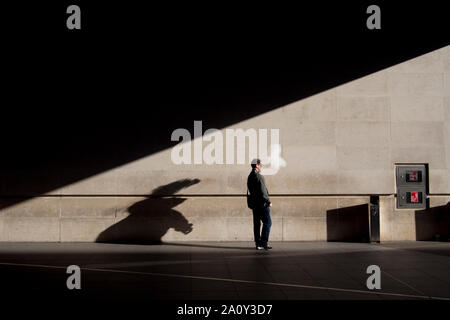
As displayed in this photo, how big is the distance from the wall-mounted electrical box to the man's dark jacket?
3785mm

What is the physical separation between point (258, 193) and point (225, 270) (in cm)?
280

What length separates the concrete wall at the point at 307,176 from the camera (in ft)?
37.6

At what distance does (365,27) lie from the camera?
1173 centimetres

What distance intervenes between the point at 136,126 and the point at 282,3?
4870mm

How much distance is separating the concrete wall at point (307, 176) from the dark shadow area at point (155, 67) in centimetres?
36

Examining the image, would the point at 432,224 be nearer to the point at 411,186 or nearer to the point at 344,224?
the point at 411,186

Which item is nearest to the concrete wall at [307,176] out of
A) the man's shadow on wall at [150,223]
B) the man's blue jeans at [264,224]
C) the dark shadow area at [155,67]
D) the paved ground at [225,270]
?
the man's shadow on wall at [150,223]

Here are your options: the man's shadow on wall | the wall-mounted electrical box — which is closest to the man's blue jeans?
the man's shadow on wall

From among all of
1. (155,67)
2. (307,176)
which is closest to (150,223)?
(155,67)

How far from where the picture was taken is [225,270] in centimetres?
779

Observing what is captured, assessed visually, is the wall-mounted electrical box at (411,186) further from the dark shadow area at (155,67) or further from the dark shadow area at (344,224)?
the dark shadow area at (155,67)

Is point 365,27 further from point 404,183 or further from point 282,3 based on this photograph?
point 404,183
